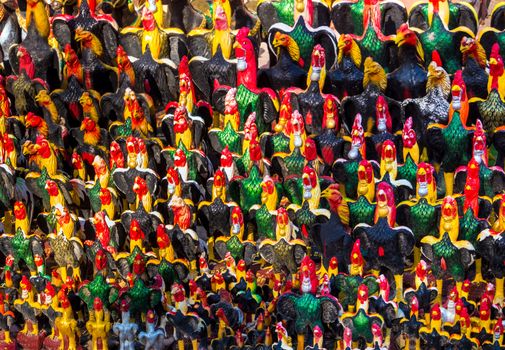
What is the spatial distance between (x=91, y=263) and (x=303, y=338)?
144cm

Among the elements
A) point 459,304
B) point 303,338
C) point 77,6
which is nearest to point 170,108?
point 77,6

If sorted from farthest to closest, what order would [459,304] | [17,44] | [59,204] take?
1. [17,44]
2. [59,204]
3. [459,304]

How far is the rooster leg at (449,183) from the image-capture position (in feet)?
24.7

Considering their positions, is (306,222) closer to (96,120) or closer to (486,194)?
(486,194)

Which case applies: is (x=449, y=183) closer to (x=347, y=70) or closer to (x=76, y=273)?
(x=347, y=70)

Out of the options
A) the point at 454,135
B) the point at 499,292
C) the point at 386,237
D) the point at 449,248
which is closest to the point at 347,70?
the point at 454,135

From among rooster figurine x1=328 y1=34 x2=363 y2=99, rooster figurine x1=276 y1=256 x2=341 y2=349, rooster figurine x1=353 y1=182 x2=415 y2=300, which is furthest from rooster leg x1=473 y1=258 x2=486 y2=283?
rooster figurine x1=328 y1=34 x2=363 y2=99

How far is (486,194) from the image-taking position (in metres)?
7.34

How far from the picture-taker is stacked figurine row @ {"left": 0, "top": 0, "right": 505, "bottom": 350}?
23.7 feet

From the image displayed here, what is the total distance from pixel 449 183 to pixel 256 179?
1.09 m

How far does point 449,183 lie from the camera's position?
7543 mm

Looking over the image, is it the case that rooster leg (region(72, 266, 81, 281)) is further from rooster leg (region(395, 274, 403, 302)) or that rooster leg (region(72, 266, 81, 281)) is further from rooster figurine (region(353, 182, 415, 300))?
rooster leg (region(395, 274, 403, 302))

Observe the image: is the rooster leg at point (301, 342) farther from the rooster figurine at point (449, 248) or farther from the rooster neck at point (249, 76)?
the rooster neck at point (249, 76)

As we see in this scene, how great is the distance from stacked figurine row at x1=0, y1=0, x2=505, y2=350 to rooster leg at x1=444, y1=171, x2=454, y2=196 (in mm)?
14
